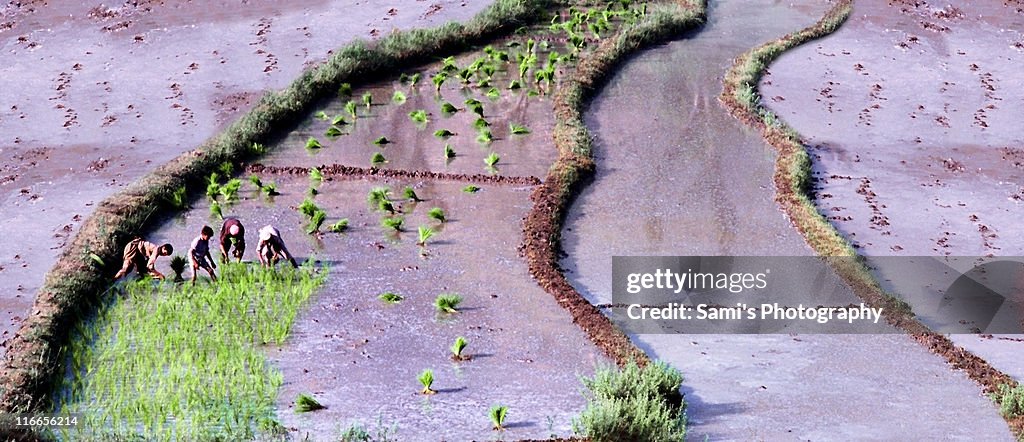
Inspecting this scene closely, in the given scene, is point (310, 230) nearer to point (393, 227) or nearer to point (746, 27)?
point (393, 227)

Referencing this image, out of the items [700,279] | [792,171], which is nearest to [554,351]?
[700,279]

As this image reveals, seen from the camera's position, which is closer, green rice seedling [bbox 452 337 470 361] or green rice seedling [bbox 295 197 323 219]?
green rice seedling [bbox 452 337 470 361]

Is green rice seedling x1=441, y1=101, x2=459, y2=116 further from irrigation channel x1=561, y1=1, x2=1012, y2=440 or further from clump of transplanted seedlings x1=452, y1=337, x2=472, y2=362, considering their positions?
clump of transplanted seedlings x1=452, y1=337, x2=472, y2=362

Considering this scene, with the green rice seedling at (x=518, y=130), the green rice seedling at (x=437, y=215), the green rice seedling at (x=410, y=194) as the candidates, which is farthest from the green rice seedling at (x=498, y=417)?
the green rice seedling at (x=518, y=130)

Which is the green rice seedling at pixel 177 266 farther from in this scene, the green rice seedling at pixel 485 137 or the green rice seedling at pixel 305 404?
the green rice seedling at pixel 485 137

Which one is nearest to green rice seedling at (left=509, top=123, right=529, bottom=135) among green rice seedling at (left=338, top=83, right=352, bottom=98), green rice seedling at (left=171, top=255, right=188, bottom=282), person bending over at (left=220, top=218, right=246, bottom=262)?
green rice seedling at (left=338, top=83, right=352, bottom=98)

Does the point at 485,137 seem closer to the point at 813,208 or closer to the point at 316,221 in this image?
the point at 316,221
